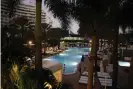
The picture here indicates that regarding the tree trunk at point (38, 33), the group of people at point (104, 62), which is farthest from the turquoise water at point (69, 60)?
the tree trunk at point (38, 33)

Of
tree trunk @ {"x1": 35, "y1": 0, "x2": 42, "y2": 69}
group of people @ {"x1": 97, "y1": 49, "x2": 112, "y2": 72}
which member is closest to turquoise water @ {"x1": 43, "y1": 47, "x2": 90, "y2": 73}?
group of people @ {"x1": 97, "y1": 49, "x2": 112, "y2": 72}

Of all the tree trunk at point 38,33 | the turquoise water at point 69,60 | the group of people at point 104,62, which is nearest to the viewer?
the tree trunk at point 38,33

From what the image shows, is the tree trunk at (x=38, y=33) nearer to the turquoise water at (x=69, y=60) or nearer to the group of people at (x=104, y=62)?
the group of people at (x=104, y=62)

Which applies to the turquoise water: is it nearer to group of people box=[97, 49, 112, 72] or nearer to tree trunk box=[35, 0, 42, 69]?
group of people box=[97, 49, 112, 72]

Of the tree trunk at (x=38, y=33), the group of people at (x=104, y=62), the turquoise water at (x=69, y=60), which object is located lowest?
the turquoise water at (x=69, y=60)

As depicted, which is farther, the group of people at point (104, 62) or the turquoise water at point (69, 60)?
the turquoise water at point (69, 60)

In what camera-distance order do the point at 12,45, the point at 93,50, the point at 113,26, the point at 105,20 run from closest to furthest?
the point at 12,45 < the point at 93,50 < the point at 105,20 < the point at 113,26

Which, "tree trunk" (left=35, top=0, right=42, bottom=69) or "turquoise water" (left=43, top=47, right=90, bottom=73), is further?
"turquoise water" (left=43, top=47, right=90, bottom=73)

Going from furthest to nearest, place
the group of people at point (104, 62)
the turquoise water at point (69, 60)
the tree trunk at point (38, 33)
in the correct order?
the turquoise water at point (69, 60), the group of people at point (104, 62), the tree trunk at point (38, 33)

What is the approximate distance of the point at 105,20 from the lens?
6719 millimetres

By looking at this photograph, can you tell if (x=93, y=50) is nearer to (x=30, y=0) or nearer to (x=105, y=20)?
(x=105, y=20)

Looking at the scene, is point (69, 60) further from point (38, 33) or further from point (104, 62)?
point (38, 33)

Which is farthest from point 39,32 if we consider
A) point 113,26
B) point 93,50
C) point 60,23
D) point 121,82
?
point 121,82

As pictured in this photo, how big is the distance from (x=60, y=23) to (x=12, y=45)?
165cm
